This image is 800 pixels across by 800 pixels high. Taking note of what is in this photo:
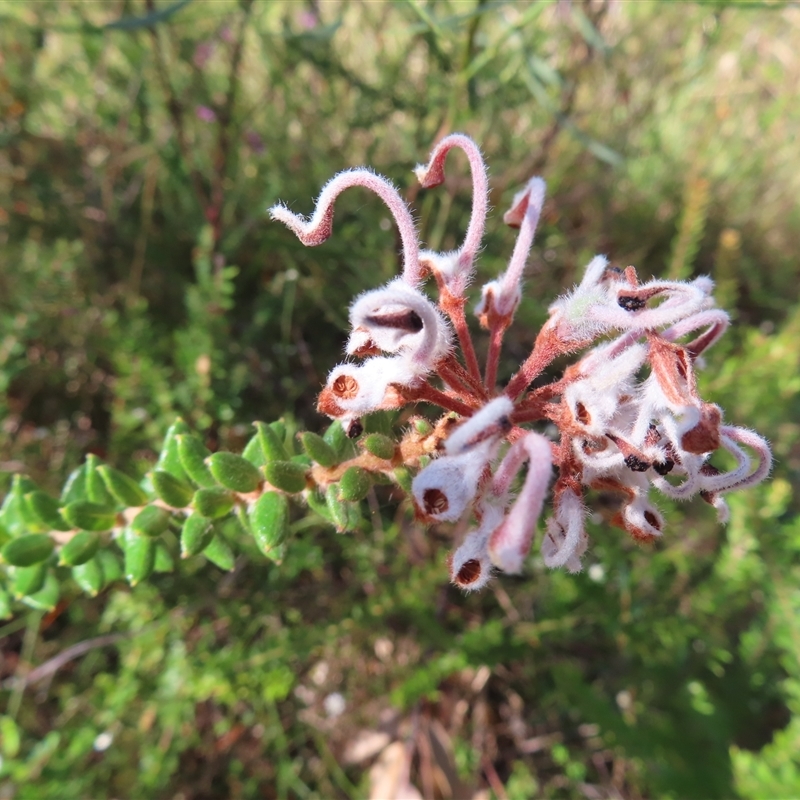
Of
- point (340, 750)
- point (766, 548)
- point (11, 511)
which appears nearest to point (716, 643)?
point (766, 548)

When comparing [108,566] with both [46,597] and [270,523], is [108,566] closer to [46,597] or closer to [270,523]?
[46,597]

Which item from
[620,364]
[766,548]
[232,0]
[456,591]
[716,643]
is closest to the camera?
[620,364]

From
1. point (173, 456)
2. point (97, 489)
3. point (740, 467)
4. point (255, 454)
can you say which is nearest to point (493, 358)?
point (740, 467)

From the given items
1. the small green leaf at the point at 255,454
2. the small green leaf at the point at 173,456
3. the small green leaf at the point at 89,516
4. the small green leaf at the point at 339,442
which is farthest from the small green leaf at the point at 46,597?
the small green leaf at the point at 339,442

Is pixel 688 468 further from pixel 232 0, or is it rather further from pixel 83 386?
pixel 232 0

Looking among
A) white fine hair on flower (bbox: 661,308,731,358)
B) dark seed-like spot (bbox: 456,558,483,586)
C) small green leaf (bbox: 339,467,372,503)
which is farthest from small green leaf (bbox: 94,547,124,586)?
white fine hair on flower (bbox: 661,308,731,358)

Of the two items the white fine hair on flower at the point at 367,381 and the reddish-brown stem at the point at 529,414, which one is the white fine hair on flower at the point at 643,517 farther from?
the white fine hair on flower at the point at 367,381
